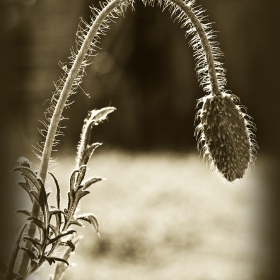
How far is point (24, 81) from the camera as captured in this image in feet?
3.93

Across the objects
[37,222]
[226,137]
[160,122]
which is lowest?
[37,222]

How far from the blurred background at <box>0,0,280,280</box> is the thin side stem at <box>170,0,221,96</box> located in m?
0.82

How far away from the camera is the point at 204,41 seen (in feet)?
1.67

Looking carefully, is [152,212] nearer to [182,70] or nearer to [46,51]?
[182,70]

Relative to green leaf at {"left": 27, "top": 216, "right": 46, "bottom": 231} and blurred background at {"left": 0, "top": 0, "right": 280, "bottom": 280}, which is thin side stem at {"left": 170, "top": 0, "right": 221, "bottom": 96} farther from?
blurred background at {"left": 0, "top": 0, "right": 280, "bottom": 280}

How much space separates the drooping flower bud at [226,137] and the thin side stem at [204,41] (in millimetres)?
14

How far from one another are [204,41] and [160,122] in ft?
4.25

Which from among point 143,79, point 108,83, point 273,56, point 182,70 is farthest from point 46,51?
point 273,56

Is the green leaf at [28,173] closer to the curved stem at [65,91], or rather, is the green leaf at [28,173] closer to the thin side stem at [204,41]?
the curved stem at [65,91]

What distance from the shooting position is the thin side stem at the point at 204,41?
486 millimetres

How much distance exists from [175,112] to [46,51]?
0.60m

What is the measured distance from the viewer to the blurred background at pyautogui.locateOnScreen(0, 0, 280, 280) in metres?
1.41

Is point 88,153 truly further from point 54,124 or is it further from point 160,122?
point 160,122

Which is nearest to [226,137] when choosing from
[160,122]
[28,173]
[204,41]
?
[204,41]
